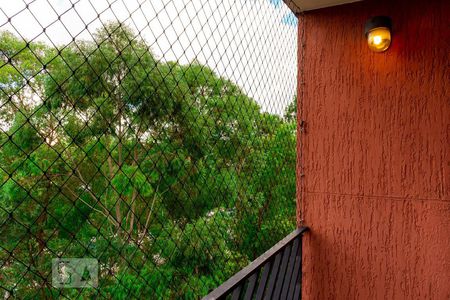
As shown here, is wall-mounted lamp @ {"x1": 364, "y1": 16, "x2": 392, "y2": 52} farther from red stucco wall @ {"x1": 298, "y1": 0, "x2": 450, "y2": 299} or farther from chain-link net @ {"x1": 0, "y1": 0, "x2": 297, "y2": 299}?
chain-link net @ {"x1": 0, "y1": 0, "x2": 297, "y2": 299}

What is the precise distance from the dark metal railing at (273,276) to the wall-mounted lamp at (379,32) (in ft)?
3.86

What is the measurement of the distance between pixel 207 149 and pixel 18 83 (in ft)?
11.3

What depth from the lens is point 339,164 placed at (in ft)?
5.93

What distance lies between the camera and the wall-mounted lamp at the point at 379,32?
161cm

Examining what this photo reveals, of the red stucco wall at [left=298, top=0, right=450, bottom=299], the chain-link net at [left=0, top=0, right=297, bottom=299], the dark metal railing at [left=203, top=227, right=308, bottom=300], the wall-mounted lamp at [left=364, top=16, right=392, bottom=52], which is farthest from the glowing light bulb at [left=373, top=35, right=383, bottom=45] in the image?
the chain-link net at [left=0, top=0, right=297, bottom=299]

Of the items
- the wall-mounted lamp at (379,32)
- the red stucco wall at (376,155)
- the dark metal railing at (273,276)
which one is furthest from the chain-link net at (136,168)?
the dark metal railing at (273,276)

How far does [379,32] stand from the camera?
1.62 metres

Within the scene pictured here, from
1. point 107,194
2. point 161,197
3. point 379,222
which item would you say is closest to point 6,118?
point 107,194

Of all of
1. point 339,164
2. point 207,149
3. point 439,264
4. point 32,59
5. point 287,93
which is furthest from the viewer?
point 207,149

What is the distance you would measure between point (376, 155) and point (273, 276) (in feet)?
3.01

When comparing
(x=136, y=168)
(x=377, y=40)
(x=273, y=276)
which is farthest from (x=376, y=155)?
(x=136, y=168)

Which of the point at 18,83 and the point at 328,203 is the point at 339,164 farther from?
the point at 18,83

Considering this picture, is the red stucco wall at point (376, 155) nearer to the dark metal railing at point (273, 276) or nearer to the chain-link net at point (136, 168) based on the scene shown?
the dark metal railing at point (273, 276)

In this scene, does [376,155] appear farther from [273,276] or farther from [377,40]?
[273,276]
